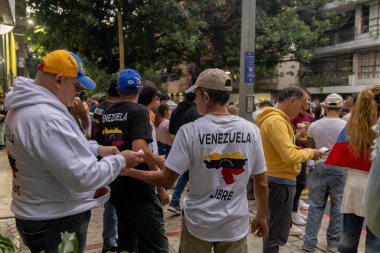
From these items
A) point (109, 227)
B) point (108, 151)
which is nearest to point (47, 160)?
point (108, 151)

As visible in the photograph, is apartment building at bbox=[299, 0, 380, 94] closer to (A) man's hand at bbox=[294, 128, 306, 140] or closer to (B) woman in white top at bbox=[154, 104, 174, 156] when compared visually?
(B) woman in white top at bbox=[154, 104, 174, 156]

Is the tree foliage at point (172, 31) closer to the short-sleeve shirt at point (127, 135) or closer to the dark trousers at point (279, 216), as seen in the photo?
the short-sleeve shirt at point (127, 135)

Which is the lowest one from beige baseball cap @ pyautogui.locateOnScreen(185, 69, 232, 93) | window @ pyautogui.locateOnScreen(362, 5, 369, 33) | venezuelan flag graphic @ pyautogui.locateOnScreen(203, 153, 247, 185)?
venezuelan flag graphic @ pyautogui.locateOnScreen(203, 153, 247, 185)

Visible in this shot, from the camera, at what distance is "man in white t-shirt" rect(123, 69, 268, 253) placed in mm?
2299

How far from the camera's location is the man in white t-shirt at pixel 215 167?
2299 millimetres

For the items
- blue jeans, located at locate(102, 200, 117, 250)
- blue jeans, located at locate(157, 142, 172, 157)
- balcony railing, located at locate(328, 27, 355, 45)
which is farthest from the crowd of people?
balcony railing, located at locate(328, 27, 355, 45)

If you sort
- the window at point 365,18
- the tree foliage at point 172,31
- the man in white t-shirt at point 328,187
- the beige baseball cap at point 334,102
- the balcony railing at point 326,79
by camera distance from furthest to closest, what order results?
the balcony railing at point 326,79 → the window at point 365,18 → the tree foliage at point 172,31 → the beige baseball cap at point 334,102 → the man in white t-shirt at point 328,187


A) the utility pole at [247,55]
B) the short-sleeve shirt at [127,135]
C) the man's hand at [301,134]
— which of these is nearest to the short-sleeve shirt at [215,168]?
the short-sleeve shirt at [127,135]

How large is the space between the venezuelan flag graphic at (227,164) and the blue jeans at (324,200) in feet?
6.99

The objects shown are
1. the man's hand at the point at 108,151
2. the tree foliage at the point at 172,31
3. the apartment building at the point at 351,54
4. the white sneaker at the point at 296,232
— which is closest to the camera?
the man's hand at the point at 108,151

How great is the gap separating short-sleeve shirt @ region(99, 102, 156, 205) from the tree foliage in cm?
813

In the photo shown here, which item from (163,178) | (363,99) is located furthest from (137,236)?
(363,99)

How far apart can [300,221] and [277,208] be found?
202cm

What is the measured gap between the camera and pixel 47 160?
6.04ft
